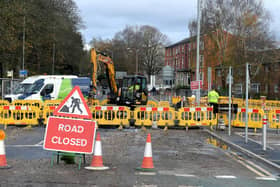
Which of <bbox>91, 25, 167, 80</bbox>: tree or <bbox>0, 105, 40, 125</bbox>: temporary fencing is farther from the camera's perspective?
<bbox>91, 25, 167, 80</bbox>: tree

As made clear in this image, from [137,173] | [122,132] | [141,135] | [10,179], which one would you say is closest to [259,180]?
[137,173]

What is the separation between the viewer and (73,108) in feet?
30.2

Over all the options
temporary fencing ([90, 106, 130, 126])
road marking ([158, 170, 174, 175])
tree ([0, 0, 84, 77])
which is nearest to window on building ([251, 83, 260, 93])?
tree ([0, 0, 84, 77])

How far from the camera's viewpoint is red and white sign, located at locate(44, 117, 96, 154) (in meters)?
9.11

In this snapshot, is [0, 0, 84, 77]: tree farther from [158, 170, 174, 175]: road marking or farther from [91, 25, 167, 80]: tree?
[158, 170, 174, 175]: road marking

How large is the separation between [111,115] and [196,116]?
400cm

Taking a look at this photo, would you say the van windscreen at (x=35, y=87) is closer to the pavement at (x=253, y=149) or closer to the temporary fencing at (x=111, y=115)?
the temporary fencing at (x=111, y=115)

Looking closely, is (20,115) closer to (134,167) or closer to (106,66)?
(106,66)

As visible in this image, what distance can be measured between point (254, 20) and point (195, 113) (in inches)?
1262

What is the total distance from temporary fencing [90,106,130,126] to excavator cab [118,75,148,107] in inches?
322

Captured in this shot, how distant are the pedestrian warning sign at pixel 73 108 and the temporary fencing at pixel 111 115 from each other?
9.51 meters

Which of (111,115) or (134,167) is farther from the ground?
(111,115)

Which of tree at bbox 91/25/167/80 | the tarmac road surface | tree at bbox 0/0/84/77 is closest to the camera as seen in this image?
the tarmac road surface

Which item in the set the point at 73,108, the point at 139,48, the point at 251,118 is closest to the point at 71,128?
the point at 73,108
